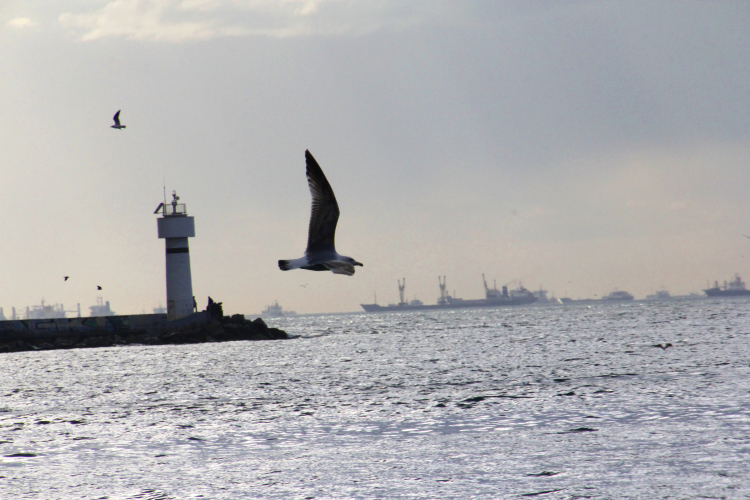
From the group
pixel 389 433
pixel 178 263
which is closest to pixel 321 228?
pixel 389 433

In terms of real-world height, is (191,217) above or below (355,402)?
above

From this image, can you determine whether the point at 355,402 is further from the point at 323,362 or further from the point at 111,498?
the point at 323,362

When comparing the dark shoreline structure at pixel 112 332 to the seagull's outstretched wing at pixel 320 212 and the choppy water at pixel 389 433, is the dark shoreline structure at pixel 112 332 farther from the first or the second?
the seagull's outstretched wing at pixel 320 212

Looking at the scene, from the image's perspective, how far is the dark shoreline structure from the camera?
52.9 meters

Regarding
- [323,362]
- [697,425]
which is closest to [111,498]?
[697,425]

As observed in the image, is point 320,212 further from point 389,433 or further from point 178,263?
point 178,263

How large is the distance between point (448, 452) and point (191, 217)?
45.3 m

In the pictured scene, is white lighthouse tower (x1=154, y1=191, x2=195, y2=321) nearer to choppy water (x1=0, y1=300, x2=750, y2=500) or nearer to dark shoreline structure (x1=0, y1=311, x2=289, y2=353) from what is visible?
dark shoreline structure (x1=0, y1=311, x2=289, y2=353)

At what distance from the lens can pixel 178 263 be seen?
54.7 meters

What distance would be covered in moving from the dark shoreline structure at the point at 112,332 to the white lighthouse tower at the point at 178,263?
0.90m

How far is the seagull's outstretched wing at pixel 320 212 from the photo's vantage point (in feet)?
46.3

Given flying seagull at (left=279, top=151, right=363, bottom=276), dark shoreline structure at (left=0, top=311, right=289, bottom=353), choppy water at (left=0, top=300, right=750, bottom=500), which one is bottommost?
choppy water at (left=0, top=300, right=750, bottom=500)

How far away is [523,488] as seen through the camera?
11.1 meters

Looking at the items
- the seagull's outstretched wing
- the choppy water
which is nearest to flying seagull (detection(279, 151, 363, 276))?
the seagull's outstretched wing
